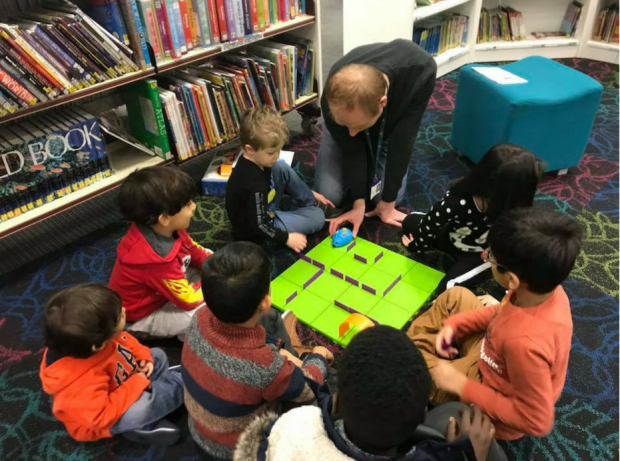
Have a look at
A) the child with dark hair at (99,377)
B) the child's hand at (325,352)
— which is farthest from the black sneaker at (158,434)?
the child's hand at (325,352)

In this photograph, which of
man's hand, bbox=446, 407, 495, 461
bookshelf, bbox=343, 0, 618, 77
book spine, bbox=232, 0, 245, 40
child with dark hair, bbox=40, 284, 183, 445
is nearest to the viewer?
man's hand, bbox=446, 407, 495, 461

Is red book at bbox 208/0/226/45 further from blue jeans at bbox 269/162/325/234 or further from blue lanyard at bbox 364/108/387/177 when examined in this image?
blue lanyard at bbox 364/108/387/177

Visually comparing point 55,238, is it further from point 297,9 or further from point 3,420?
point 297,9

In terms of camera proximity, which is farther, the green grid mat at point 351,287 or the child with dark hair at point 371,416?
the green grid mat at point 351,287

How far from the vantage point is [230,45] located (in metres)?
2.31

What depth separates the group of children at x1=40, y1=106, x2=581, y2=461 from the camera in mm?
774

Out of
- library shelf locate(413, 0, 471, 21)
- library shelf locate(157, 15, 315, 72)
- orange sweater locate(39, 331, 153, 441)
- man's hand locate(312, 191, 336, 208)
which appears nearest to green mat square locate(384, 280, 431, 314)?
man's hand locate(312, 191, 336, 208)

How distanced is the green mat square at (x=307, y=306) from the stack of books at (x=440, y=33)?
7.61 ft

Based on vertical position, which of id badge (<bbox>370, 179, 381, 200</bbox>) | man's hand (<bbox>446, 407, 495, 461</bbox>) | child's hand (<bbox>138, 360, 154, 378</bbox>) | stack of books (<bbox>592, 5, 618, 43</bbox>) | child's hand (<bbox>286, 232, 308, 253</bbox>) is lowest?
child's hand (<bbox>286, 232, 308, 253</bbox>)

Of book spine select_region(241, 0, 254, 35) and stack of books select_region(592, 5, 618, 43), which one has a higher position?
book spine select_region(241, 0, 254, 35)

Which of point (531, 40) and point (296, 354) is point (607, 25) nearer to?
point (531, 40)

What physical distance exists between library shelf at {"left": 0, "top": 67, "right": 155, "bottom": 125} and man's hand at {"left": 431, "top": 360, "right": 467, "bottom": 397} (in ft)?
5.48

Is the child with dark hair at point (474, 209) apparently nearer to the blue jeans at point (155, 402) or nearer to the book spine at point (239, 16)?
the blue jeans at point (155, 402)

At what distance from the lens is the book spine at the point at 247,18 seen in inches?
90.1
